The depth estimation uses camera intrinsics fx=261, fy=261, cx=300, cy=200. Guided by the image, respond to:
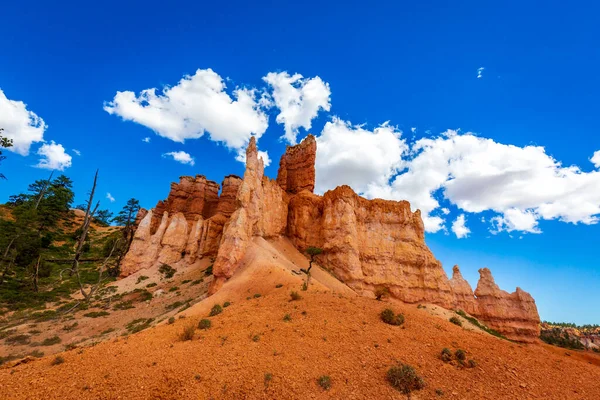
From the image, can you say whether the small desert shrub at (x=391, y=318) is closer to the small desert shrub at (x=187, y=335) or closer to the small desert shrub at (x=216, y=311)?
the small desert shrub at (x=187, y=335)

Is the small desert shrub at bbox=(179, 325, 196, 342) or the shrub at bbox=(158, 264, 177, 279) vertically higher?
the small desert shrub at bbox=(179, 325, 196, 342)

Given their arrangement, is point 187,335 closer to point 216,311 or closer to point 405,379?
point 216,311

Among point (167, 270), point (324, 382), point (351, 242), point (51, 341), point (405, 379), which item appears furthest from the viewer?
point (167, 270)

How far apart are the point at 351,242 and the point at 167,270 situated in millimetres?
27491

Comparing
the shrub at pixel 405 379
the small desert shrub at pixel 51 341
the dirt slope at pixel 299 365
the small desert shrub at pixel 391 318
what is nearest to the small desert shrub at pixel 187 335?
the dirt slope at pixel 299 365

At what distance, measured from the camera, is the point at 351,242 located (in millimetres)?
38031

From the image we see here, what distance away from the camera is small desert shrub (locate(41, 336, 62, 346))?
67.3ft

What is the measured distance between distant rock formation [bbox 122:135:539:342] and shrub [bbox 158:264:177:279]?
49.3 inches

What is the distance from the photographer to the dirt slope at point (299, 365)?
373 inches

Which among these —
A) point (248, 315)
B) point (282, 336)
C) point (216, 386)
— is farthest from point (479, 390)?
point (248, 315)

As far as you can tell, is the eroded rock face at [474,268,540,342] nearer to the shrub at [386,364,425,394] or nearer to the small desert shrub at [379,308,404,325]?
the small desert shrub at [379,308,404,325]

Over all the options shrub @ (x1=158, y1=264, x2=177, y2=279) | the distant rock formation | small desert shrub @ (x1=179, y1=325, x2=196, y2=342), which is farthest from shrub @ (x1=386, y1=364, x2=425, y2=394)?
shrub @ (x1=158, y1=264, x2=177, y2=279)

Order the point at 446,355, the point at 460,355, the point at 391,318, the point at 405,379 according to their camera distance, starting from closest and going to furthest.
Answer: the point at 405,379, the point at 460,355, the point at 446,355, the point at 391,318

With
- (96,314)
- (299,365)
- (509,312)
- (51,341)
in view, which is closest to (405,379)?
(299,365)
